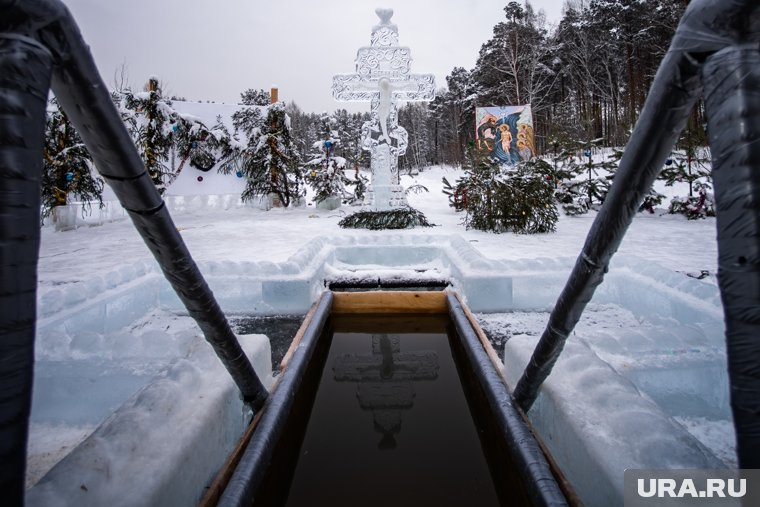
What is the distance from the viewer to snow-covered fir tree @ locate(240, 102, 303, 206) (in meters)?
11.9

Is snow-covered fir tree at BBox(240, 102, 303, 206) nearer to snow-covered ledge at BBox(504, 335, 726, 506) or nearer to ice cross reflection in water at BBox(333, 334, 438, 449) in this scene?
ice cross reflection in water at BBox(333, 334, 438, 449)

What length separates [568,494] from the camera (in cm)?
138

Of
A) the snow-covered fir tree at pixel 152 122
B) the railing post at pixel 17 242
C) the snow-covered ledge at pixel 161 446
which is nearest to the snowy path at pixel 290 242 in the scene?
the snow-covered fir tree at pixel 152 122

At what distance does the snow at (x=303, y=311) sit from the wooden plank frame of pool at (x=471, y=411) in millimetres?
116

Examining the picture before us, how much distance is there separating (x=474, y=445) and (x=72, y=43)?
2.27 metres

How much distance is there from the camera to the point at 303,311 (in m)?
4.09

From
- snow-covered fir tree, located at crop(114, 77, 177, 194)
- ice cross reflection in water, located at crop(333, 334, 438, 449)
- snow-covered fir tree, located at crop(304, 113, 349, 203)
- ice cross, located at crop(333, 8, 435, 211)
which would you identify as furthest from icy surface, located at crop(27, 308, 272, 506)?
snow-covered fir tree, located at crop(304, 113, 349, 203)

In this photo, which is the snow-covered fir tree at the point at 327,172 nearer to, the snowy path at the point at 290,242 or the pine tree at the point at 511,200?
the snowy path at the point at 290,242

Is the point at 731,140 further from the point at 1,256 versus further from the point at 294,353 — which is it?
the point at 294,353

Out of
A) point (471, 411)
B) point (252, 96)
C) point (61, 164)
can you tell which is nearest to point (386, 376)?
point (471, 411)

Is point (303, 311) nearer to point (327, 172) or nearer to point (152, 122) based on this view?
point (152, 122)

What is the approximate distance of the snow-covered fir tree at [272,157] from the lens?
468 inches

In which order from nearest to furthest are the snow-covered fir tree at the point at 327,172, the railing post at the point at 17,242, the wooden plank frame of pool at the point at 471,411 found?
the railing post at the point at 17,242
the wooden plank frame of pool at the point at 471,411
the snow-covered fir tree at the point at 327,172
